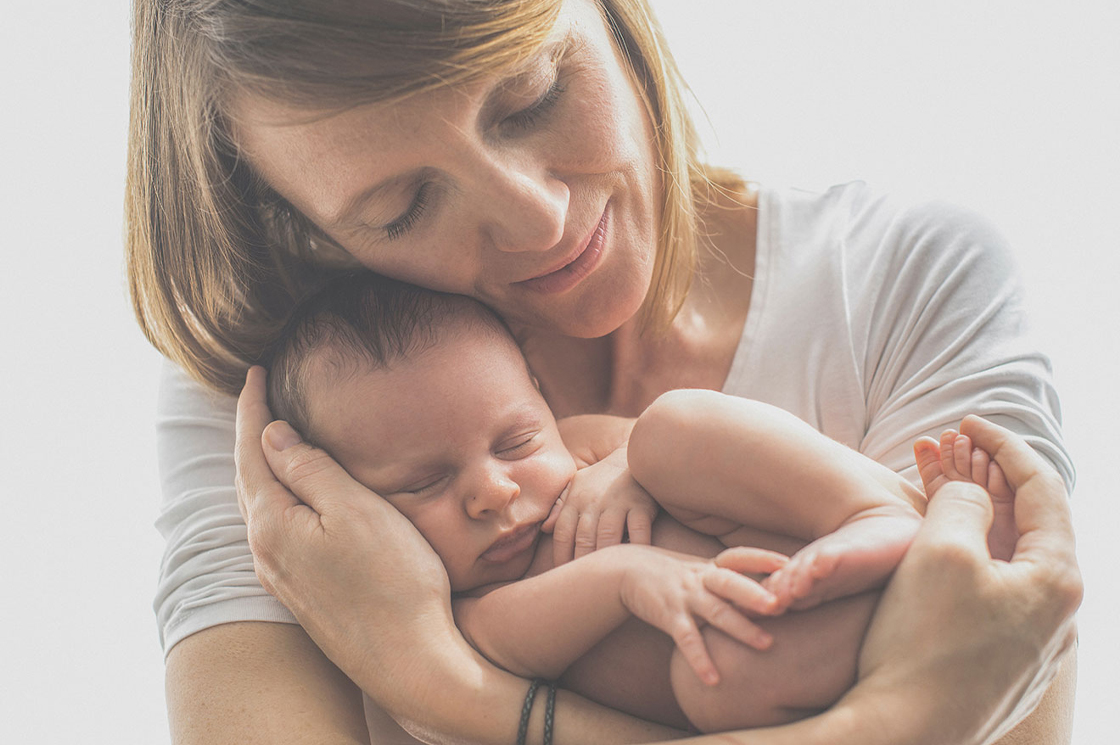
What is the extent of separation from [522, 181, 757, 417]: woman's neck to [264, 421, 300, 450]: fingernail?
1.44ft

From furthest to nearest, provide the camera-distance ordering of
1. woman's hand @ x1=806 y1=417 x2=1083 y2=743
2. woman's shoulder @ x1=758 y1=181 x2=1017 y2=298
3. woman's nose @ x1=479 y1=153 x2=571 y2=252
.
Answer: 1. woman's shoulder @ x1=758 y1=181 x2=1017 y2=298
2. woman's nose @ x1=479 y1=153 x2=571 y2=252
3. woman's hand @ x1=806 y1=417 x2=1083 y2=743

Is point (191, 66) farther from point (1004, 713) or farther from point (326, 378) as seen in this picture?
point (1004, 713)

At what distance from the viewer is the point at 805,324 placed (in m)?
1.55

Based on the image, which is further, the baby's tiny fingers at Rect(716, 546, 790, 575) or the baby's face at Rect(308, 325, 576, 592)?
the baby's face at Rect(308, 325, 576, 592)

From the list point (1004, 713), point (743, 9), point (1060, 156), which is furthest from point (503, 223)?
point (1060, 156)

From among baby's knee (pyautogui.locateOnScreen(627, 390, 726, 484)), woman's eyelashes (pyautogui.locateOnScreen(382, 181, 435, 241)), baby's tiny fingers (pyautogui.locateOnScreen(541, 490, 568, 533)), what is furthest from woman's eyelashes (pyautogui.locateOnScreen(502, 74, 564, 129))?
baby's tiny fingers (pyautogui.locateOnScreen(541, 490, 568, 533))

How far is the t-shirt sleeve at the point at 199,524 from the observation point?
1375 millimetres

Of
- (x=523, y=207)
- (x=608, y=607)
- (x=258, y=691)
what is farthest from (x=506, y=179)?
(x=258, y=691)

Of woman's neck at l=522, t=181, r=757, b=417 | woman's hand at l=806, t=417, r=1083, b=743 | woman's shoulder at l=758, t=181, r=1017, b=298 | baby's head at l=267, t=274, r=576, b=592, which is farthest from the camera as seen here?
woman's neck at l=522, t=181, r=757, b=417

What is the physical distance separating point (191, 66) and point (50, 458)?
55.5 inches

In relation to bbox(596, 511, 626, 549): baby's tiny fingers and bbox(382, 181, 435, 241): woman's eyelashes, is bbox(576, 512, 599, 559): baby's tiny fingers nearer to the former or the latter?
bbox(596, 511, 626, 549): baby's tiny fingers

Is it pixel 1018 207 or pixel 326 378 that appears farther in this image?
pixel 1018 207

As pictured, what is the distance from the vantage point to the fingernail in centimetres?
138

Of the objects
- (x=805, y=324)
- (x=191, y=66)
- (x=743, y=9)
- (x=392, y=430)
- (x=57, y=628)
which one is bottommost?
(x=57, y=628)
